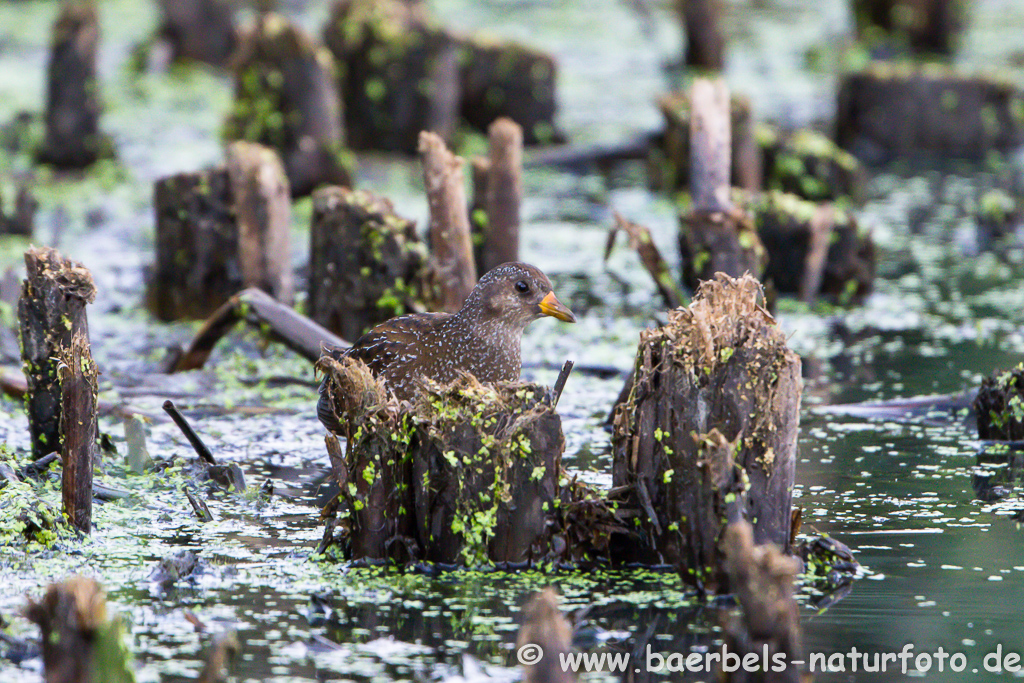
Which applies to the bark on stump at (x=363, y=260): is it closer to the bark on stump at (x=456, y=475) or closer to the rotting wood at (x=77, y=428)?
the rotting wood at (x=77, y=428)

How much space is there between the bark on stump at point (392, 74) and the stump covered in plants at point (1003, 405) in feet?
25.6

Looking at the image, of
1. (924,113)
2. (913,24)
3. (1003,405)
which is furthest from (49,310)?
(913,24)

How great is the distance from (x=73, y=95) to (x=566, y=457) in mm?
8155

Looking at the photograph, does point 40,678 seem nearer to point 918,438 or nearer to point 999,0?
point 918,438

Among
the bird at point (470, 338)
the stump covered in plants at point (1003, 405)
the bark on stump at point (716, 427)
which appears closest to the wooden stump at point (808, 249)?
the stump covered in plants at point (1003, 405)

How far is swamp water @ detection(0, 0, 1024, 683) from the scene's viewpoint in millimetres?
4441

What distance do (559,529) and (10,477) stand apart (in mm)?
2093

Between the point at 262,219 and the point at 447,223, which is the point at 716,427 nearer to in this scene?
the point at 447,223

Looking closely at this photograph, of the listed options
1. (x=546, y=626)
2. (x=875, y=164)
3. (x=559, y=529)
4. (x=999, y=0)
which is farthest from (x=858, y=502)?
(x=999, y=0)

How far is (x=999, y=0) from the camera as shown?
74.1 ft

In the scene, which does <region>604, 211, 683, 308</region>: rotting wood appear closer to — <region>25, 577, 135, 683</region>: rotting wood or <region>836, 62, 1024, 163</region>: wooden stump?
<region>25, 577, 135, 683</region>: rotting wood

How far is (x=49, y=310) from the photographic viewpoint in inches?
215

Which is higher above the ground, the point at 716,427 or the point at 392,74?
the point at 392,74

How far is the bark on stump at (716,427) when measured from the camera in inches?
185
